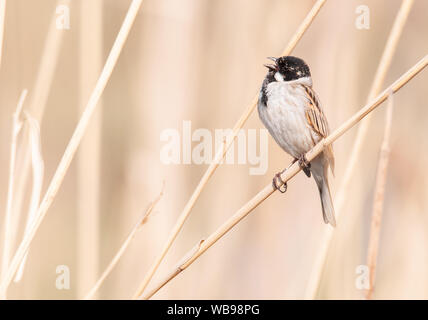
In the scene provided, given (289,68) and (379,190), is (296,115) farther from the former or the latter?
(379,190)

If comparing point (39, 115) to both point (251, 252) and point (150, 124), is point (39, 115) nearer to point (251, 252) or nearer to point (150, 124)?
point (150, 124)

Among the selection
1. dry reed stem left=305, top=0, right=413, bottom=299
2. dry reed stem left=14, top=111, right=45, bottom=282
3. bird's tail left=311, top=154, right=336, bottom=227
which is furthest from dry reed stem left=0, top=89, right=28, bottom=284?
bird's tail left=311, top=154, right=336, bottom=227

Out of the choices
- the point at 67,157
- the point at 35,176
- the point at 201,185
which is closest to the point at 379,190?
the point at 201,185

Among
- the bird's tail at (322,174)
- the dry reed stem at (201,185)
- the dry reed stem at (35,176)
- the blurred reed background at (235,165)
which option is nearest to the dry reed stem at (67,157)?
the dry reed stem at (35,176)

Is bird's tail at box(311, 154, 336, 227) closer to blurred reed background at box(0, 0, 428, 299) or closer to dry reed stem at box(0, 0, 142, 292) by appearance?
blurred reed background at box(0, 0, 428, 299)

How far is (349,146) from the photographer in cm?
274

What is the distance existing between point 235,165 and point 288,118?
0.43m

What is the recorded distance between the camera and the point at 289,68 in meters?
2.64

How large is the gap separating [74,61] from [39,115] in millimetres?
1230

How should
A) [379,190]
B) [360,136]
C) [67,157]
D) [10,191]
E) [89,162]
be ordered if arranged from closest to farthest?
1. [379,190]
2. [67,157]
3. [10,191]
4. [360,136]
5. [89,162]

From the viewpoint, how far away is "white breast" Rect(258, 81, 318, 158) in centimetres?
251

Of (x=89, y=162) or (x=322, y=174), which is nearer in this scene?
(x=89, y=162)

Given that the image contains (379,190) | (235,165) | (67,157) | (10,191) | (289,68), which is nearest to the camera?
(379,190)
